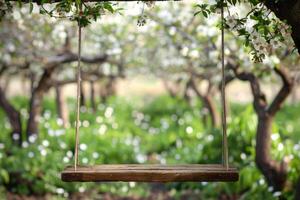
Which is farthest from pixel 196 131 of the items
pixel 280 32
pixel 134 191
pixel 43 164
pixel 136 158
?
pixel 280 32

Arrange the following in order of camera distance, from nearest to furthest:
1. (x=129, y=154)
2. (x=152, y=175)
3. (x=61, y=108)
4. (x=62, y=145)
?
(x=152, y=175), (x=62, y=145), (x=129, y=154), (x=61, y=108)

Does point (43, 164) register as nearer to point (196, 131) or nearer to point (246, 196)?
point (246, 196)

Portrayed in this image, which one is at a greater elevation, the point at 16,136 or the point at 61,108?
the point at 16,136

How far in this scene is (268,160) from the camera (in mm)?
7543

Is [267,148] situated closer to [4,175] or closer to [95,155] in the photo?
[95,155]

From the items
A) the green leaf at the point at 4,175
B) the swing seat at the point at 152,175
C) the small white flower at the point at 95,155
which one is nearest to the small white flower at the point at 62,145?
the small white flower at the point at 95,155

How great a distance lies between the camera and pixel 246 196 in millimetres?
7820

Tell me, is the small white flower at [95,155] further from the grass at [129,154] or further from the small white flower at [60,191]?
the small white flower at [60,191]

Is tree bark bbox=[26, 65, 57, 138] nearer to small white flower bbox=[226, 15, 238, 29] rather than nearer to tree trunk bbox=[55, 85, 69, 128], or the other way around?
tree trunk bbox=[55, 85, 69, 128]

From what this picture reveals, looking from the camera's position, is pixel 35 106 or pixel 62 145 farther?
pixel 35 106

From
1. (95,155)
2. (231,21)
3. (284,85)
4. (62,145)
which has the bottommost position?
(95,155)

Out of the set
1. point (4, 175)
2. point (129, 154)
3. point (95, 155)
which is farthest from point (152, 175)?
point (129, 154)

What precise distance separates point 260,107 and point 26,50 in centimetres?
496

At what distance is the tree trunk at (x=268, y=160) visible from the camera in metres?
7.53
